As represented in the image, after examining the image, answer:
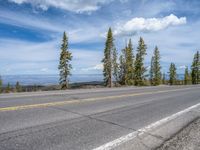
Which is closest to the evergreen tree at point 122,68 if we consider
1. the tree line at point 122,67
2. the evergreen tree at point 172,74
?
the tree line at point 122,67

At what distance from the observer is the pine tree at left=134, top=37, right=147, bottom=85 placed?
55.9m

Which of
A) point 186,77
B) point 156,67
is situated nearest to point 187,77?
point 186,77

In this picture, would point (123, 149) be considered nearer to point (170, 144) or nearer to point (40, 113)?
point (170, 144)

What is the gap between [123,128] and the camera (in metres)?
6.42

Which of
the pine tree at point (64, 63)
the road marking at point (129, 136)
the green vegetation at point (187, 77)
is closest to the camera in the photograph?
the road marking at point (129, 136)

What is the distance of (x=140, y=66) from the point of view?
56562 millimetres

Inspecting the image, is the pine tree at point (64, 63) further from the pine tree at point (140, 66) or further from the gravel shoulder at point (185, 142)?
the gravel shoulder at point (185, 142)

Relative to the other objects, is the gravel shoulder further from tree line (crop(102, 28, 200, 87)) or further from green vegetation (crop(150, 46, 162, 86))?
green vegetation (crop(150, 46, 162, 86))

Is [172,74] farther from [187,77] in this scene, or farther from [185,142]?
[185,142]

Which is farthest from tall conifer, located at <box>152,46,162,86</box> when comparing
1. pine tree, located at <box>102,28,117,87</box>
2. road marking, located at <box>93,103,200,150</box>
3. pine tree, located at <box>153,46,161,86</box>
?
road marking, located at <box>93,103,200,150</box>

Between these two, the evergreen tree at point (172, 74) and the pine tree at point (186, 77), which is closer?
the evergreen tree at point (172, 74)

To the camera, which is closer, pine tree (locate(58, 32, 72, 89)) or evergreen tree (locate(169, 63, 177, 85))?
pine tree (locate(58, 32, 72, 89))

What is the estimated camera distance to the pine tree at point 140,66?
55.9 metres

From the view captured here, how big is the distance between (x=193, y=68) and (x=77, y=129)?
279 feet
